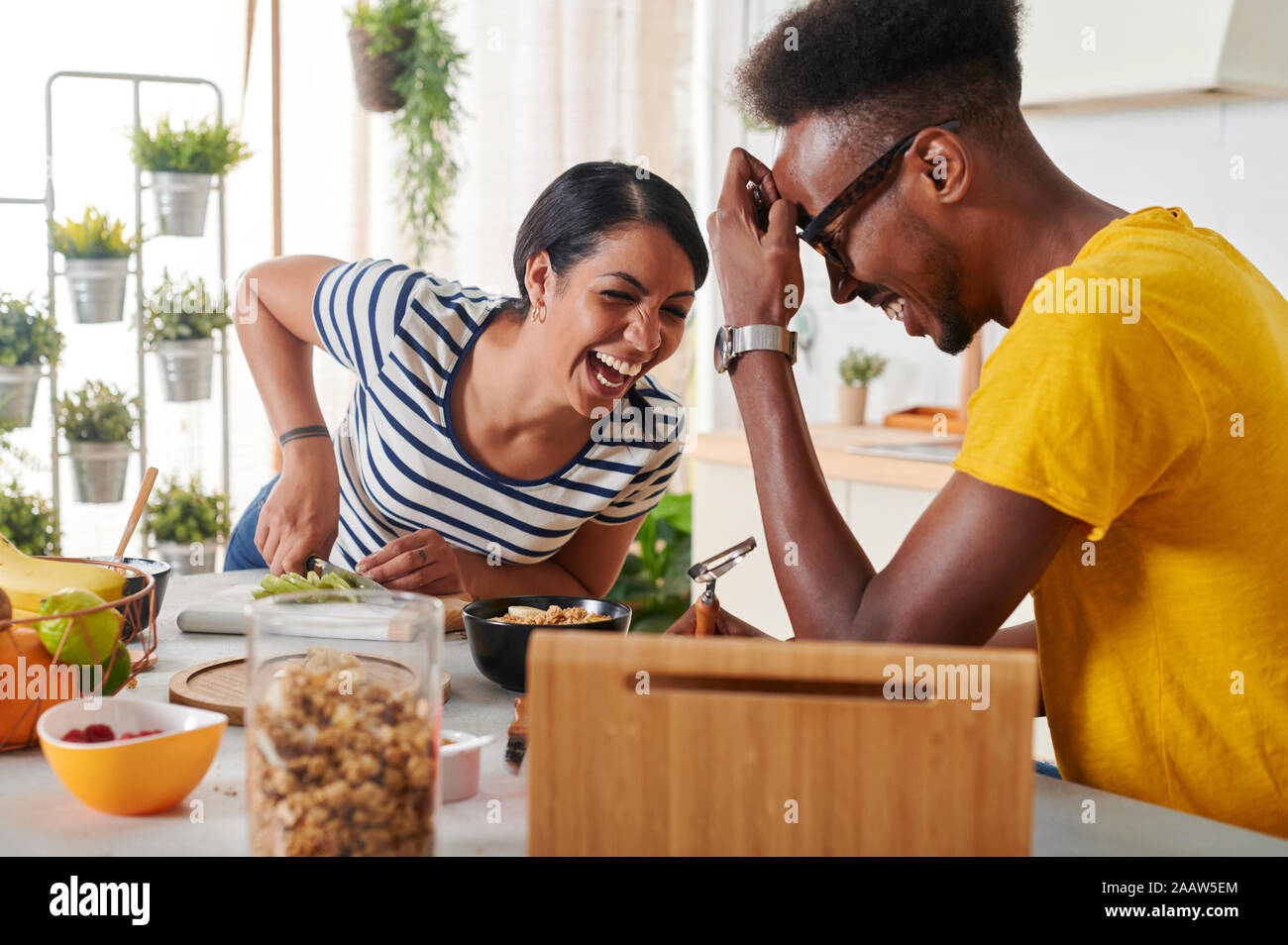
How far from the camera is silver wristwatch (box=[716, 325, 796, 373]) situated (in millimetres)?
1200

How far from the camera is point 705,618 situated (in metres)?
1.15

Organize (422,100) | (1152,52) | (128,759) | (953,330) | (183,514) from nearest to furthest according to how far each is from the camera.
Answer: (128,759)
(953,330)
(1152,52)
(183,514)
(422,100)

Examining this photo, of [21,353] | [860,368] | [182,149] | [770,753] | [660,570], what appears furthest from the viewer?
[660,570]

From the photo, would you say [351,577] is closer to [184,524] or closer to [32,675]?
[32,675]

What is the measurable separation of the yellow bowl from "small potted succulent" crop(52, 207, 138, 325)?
88.8 inches

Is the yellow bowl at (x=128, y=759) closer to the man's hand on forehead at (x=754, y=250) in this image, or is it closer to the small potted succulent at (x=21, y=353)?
the man's hand on forehead at (x=754, y=250)

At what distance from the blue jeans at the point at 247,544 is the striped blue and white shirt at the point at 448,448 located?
32cm

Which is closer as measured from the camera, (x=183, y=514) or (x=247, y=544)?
(x=247, y=544)

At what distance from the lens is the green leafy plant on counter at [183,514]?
3.06 m

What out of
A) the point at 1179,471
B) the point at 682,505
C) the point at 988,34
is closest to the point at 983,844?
the point at 1179,471

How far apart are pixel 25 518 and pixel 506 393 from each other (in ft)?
5.33

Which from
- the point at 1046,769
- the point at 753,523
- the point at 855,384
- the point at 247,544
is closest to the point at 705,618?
the point at 1046,769

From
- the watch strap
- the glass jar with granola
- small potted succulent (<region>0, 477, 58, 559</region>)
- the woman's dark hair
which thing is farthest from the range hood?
small potted succulent (<region>0, 477, 58, 559</region>)
